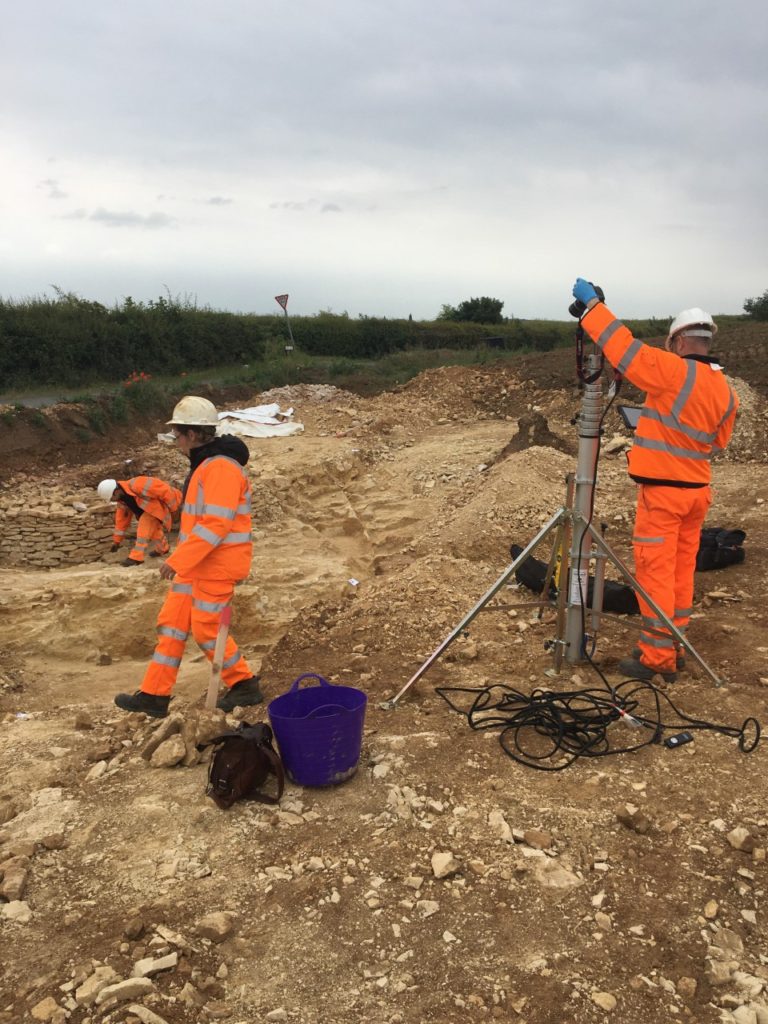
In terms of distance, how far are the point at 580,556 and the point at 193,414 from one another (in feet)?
7.53

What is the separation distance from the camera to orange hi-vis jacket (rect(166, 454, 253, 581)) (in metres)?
4.20

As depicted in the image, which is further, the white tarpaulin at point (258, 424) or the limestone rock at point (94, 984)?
the white tarpaulin at point (258, 424)

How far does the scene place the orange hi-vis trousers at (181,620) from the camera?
4.37m

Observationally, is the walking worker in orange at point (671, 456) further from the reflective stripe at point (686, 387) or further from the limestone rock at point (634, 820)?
the limestone rock at point (634, 820)

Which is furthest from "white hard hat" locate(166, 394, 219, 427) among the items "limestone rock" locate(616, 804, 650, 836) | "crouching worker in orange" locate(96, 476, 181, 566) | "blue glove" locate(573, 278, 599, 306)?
"crouching worker in orange" locate(96, 476, 181, 566)

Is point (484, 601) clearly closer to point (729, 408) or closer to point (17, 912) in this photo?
point (729, 408)

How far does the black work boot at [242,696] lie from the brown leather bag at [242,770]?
1276 mm

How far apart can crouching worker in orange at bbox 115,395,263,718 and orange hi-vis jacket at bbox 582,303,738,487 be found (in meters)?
2.10

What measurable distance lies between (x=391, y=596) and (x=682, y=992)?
403 centimetres

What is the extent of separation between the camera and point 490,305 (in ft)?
115

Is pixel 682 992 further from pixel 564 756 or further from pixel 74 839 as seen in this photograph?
pixel 74 839

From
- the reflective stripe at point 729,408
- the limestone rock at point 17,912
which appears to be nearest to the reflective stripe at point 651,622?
the reflective stripe at point 729,408

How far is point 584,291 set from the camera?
12.5 feet

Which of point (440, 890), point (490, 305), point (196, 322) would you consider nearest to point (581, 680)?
point (440, 890)
